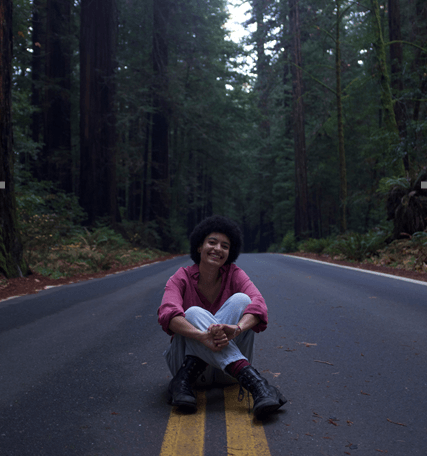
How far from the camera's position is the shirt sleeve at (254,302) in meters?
3.38

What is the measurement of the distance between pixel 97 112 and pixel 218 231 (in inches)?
747

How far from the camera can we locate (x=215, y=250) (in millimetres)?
3699

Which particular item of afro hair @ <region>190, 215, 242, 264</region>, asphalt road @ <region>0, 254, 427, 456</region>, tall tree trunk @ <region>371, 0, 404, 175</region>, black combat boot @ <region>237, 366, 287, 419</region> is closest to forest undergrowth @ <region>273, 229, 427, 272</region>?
tall tree trunk @ <region>371, 0, 404, 175</region>

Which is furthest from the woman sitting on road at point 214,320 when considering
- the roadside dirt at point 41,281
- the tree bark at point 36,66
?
the tree bark at point 36,66

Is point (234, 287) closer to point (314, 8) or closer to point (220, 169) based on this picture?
point (314, 8)

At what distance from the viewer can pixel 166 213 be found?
27625 mm

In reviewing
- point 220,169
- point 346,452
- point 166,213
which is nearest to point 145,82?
point 166,213

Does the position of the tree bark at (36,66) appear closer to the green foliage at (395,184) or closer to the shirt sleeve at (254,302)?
the green foliage at (395,184)

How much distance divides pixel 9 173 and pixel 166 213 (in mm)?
18319

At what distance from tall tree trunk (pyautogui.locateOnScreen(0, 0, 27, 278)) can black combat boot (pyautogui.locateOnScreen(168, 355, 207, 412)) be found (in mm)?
7167

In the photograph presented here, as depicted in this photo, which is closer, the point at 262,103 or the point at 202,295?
the point at 202,295

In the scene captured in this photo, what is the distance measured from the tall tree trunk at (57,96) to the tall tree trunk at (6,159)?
13.6 meters

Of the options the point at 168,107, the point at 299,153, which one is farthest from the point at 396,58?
the point at 168,107

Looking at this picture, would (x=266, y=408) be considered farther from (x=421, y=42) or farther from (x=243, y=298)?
(x=421, y=42)
